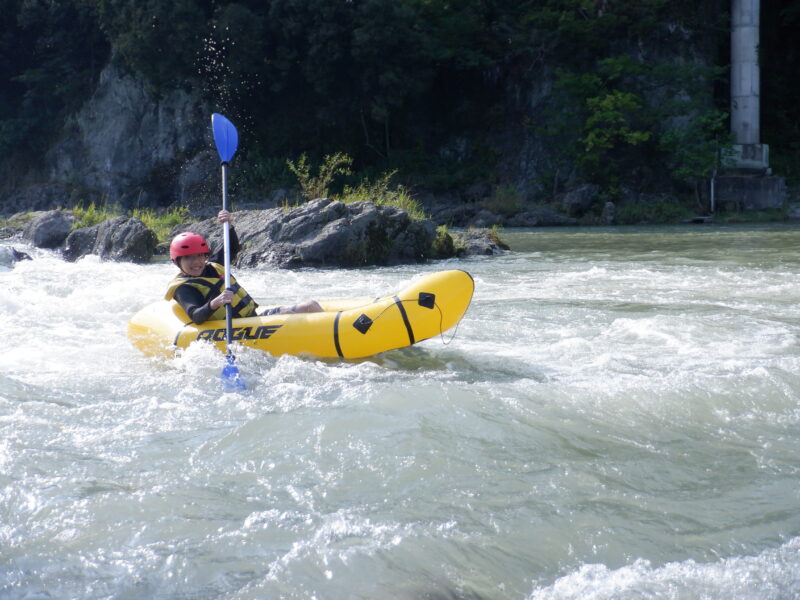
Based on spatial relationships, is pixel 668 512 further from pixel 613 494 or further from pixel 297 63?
pixel 297 63

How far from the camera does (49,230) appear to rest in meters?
12.2

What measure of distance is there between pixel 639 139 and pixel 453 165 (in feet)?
16.8

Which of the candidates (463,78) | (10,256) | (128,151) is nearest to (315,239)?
(10,256)

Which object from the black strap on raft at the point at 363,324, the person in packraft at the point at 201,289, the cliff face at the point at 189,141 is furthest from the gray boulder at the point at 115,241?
the cliff face at the point at 189,141

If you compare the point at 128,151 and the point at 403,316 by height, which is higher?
the point at 128,151

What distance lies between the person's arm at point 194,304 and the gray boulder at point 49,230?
820 centimetres

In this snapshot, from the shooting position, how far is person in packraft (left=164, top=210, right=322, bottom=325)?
480 cm

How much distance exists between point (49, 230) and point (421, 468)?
10768 mm

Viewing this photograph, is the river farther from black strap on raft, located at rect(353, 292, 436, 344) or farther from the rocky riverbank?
the rocky riverbank

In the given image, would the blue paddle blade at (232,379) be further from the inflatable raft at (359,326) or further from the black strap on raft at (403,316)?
the black strap on raft at (403,316)

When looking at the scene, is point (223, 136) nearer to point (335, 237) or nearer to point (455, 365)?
point (455, 365)

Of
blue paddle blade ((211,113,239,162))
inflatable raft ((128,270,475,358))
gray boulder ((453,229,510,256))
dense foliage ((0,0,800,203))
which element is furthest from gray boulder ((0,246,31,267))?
dense foliage ((0,0,800,203))

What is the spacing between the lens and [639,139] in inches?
740

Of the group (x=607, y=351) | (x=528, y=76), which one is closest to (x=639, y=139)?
(x=528, y=76)
